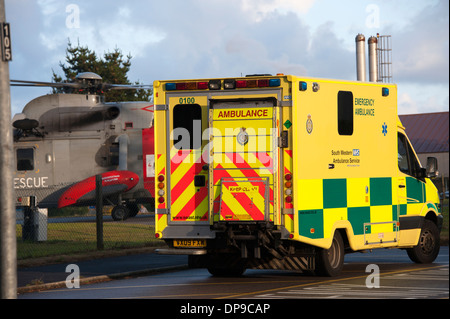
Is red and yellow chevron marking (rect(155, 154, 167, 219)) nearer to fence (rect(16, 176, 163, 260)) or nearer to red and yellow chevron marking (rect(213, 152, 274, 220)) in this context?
red and yellow chevron marking (rect(213, 152, 274, 220))

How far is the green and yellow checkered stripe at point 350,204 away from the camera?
1391cm

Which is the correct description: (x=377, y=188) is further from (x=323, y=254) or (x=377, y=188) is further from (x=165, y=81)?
(x=165, y=81)

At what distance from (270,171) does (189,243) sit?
1.86m

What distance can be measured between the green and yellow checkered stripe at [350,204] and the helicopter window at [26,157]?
1947cm

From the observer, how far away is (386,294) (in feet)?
40.1

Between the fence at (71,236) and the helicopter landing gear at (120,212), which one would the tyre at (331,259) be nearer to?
the fence at (71,236)

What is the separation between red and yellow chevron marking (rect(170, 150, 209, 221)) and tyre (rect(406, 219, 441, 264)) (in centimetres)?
485

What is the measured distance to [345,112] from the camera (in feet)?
48.1

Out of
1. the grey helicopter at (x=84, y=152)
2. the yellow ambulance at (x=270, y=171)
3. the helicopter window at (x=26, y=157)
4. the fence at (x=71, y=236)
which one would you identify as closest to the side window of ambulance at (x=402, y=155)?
the yellow ambulance at (x=270, y=171)

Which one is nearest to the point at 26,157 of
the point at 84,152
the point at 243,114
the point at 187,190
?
the point at 84,152

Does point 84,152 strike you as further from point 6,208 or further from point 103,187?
point 6,208

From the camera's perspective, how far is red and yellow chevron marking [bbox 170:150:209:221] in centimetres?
1423

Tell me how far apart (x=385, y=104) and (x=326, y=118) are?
1.72m

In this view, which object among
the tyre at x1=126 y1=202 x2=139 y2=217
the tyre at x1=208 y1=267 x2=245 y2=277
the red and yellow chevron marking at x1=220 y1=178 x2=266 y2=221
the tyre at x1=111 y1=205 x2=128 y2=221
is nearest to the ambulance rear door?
the red and yellow chevron marking at x1=220 y1=178 x2=266 y2=221
